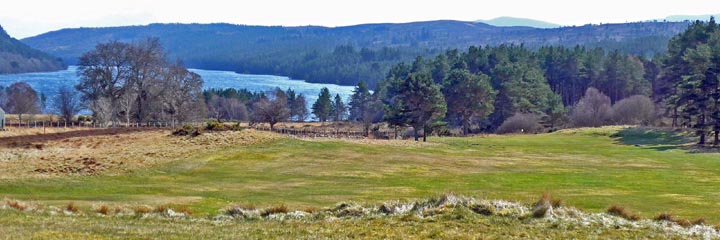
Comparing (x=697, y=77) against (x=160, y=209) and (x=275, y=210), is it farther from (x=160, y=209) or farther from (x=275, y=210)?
(x=160, y=209)

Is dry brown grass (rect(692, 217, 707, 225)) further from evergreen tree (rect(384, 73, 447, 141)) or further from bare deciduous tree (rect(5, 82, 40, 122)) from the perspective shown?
bare deciduous tree (rect(5, 82, 40, 122))

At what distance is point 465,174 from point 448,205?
2365 centimetres

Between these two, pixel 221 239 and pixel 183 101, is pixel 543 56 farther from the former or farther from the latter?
pixel 221 239

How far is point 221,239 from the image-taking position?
21766mm

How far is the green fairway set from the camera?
3597 centimetres

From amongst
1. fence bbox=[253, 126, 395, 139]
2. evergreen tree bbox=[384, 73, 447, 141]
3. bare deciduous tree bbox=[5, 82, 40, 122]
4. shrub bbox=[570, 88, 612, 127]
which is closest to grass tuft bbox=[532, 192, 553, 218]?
fence bbox=[253, 126, 395, 139]

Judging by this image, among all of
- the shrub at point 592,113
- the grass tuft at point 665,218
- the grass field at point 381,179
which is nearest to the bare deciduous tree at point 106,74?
the grass field at point 381,179

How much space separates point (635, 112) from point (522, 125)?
18.0 meters

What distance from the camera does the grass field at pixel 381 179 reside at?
3541 centimetres

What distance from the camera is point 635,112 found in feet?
389

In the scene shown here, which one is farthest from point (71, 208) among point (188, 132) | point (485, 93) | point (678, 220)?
point (485, 93)

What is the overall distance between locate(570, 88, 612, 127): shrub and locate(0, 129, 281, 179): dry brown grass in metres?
68.5

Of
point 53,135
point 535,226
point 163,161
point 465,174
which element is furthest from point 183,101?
point 535,226

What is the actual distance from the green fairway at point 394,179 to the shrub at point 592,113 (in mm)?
46196
